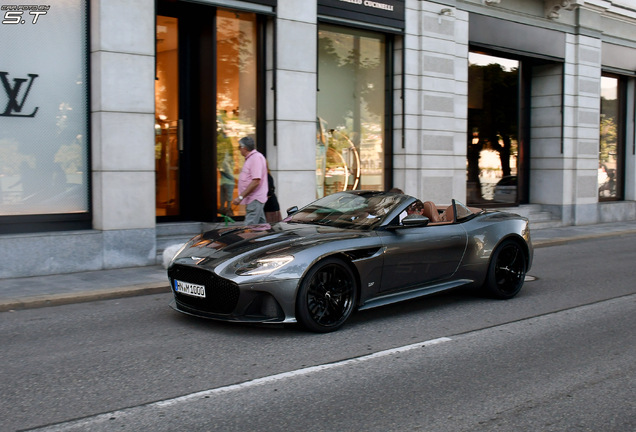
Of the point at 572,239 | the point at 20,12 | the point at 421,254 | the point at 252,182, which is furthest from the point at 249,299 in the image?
Answer: the point at 572,239

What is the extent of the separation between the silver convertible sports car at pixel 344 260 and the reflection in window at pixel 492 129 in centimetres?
908

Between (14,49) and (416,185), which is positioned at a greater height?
(14,49)

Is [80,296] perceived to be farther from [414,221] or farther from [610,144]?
[610,144]

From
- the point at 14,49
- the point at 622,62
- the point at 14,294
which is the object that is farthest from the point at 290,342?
the point at 622,62

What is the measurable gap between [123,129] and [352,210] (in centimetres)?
465

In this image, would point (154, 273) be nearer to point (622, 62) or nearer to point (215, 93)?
point (215, 93)

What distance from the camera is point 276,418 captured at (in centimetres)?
389

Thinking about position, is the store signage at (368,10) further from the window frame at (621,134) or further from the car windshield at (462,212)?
the window frame at (621,134)

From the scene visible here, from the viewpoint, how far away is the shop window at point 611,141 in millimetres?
20109

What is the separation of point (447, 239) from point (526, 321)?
118 cm

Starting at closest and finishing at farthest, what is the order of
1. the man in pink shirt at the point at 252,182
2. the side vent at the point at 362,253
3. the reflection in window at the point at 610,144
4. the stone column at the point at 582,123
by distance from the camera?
the side vent at the point at 362,253, the man in pink shirt at the point at 252,182, the stone column at the point at 582,123, the reflection in window at the point at 610,144

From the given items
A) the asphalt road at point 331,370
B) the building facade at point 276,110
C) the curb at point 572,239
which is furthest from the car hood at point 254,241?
the curb at point 572,239

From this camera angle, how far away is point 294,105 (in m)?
12.2

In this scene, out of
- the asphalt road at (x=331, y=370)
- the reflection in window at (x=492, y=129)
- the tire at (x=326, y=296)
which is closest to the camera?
the asphalt road at (x=331, y=370)
